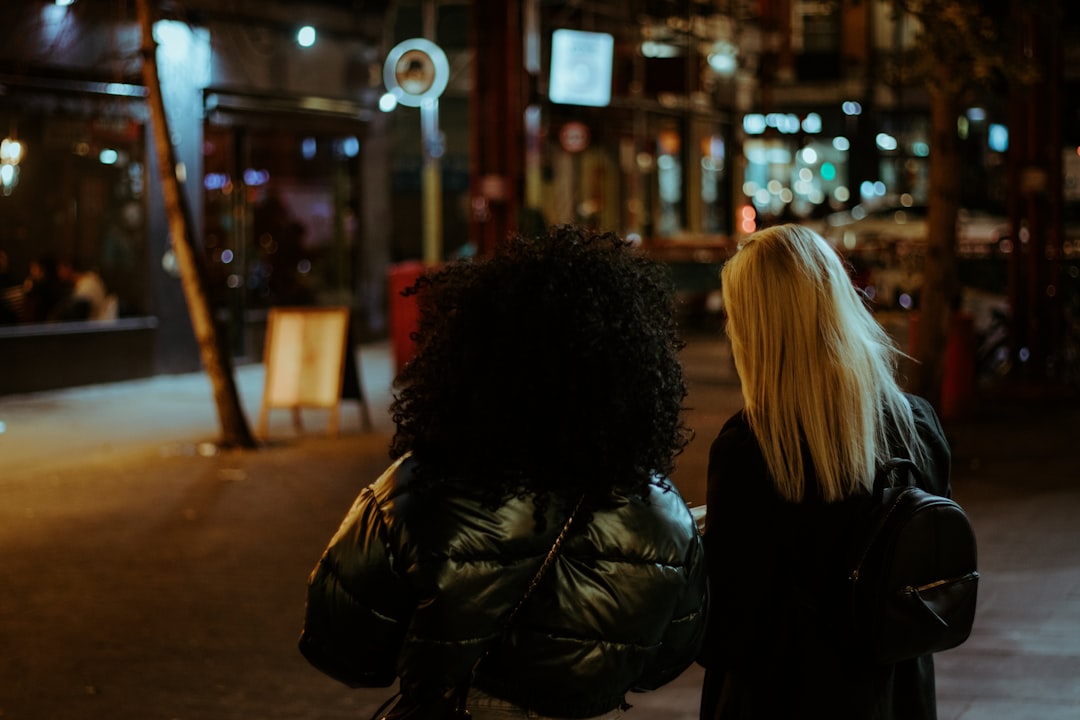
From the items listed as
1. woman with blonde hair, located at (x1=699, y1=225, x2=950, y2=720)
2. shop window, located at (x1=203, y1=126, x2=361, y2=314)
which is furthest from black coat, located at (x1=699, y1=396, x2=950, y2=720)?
shop window, located at (x1=203, y1=126, x2=361, y2=314)

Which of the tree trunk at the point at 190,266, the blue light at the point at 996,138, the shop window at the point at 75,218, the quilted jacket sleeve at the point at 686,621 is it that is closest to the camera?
the quilted jacket sleeve at the point at 686,621

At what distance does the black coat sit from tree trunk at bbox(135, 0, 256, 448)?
9.83m

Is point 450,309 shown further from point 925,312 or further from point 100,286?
point 100,286

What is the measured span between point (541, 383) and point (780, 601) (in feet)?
2.48

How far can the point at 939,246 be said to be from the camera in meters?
12.3

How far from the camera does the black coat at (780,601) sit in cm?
286

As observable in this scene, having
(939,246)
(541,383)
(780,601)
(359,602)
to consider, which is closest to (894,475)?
(780,601)

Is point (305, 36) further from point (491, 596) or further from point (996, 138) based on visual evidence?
point (996, 138)

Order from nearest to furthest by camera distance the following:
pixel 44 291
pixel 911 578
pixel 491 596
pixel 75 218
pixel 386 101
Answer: pixel 491 596 → pixel 911 578 → pixel 44 291 → pixel 75 218 → pixel 386 101

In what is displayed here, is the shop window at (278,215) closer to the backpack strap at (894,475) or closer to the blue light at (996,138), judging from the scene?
the backpack strap at (894,475)

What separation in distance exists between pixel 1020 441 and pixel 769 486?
10.6 m

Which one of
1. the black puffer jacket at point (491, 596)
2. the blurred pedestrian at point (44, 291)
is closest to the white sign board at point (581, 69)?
the blurred pedestrian at point (44, 291)

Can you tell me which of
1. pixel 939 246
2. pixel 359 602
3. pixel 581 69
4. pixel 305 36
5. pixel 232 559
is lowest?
pixel 232 559

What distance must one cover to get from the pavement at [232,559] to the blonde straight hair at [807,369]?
9.72ft
